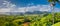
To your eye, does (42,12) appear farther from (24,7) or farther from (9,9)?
(9,9)

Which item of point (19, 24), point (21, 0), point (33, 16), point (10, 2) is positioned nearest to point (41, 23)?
point (33, 16)

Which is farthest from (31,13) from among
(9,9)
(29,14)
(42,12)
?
(9,9)

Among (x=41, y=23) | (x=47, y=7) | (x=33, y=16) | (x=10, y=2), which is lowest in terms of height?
(x=41, y=23)

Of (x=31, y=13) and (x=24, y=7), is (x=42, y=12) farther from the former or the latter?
(x=24, y=7)

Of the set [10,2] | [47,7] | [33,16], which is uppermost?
[10,2]

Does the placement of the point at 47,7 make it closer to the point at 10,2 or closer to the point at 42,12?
the point at 42,12

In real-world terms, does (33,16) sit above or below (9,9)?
below

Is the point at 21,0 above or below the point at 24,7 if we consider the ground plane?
above

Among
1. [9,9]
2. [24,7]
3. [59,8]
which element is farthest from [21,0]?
[59,8]
